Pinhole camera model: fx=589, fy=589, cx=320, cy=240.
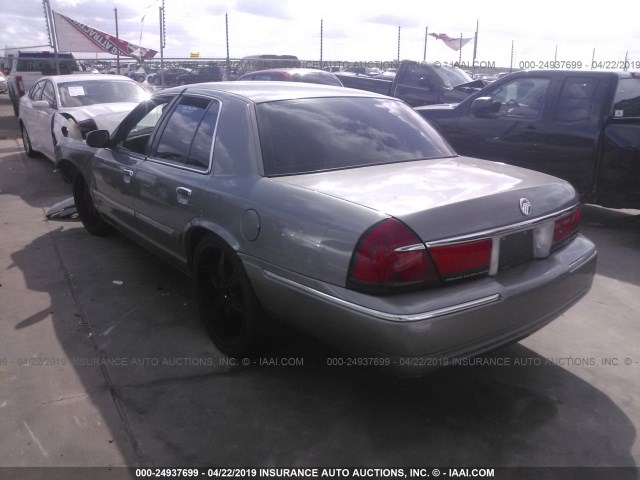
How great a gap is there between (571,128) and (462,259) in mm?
4331

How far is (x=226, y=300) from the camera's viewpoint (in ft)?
11.3

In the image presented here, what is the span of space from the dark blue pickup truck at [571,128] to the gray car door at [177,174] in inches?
162

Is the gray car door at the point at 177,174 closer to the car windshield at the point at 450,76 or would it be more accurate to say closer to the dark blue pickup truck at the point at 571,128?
the dark blue pickup truck at the point at 571,128

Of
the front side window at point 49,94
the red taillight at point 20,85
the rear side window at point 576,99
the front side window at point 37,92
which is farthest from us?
the red taillight at point 20,85

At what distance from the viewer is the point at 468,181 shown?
3.02 meters

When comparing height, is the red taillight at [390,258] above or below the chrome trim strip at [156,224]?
above

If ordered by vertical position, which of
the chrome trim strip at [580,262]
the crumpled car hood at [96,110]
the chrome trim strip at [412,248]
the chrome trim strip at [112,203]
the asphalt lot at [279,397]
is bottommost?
the asphalt lot at [279,397]

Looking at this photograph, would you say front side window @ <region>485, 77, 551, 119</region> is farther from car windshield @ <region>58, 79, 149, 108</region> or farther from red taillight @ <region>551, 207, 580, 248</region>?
car windshield @ <region>58, 79, 149, 108</region>

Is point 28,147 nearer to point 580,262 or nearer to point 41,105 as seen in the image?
point 41,105

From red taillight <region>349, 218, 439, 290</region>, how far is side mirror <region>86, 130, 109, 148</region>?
309 cm

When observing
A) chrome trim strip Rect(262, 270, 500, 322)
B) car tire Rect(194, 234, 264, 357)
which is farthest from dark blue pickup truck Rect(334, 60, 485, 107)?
chrome trim strip Rect(262, 270, 500, 322)

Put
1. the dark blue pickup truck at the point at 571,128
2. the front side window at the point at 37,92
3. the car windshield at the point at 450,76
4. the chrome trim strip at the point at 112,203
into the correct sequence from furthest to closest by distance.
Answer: the car windshield at the point at 450,76 < the front side window at the point at 37,92 < the dark blue pickup truck at the point at 571,128 < the chrome trim strip at the point at 112,203

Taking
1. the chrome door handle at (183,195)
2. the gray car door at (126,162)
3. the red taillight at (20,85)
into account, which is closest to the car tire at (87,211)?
the gray car door at (126,162)

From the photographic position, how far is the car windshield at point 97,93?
8.84 m
